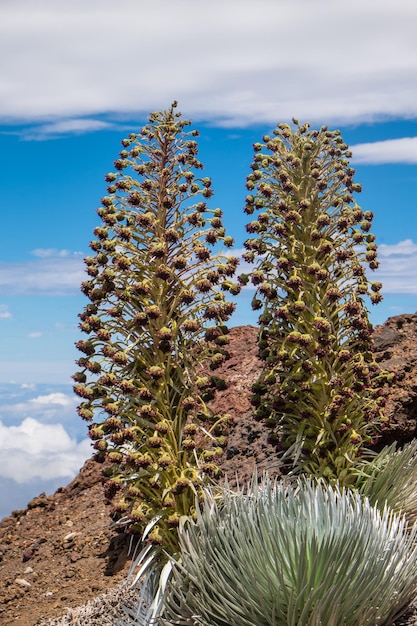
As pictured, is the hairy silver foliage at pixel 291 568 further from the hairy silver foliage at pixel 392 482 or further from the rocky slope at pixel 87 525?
the rocky slope at pixel 87 525

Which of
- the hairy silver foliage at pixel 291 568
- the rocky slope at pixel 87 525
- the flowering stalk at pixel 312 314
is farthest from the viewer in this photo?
the rocky slope at pixel 87 525

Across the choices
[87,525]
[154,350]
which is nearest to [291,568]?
A: [154,350]

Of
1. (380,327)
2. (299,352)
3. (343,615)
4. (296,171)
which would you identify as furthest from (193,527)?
(380,327)

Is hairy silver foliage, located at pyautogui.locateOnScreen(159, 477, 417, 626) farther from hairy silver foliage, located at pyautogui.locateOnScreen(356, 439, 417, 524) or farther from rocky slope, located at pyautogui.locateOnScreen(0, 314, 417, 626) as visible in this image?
rocky slope, located at pyautogui.locateOnScreen(0, 314, 417, 626)

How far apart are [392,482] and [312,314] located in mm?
1646

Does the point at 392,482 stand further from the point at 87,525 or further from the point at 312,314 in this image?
the point at 87,525

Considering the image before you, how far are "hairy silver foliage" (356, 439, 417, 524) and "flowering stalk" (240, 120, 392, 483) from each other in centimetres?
21

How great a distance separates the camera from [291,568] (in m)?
5.48

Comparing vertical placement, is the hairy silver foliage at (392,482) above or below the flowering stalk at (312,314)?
below

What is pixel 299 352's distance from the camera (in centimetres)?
789

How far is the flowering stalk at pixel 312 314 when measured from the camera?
7.74 metres

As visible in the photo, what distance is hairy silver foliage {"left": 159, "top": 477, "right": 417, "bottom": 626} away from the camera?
17.7ft

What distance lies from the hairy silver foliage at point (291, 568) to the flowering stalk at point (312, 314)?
166cm

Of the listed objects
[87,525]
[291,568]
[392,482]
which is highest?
[392,482]
